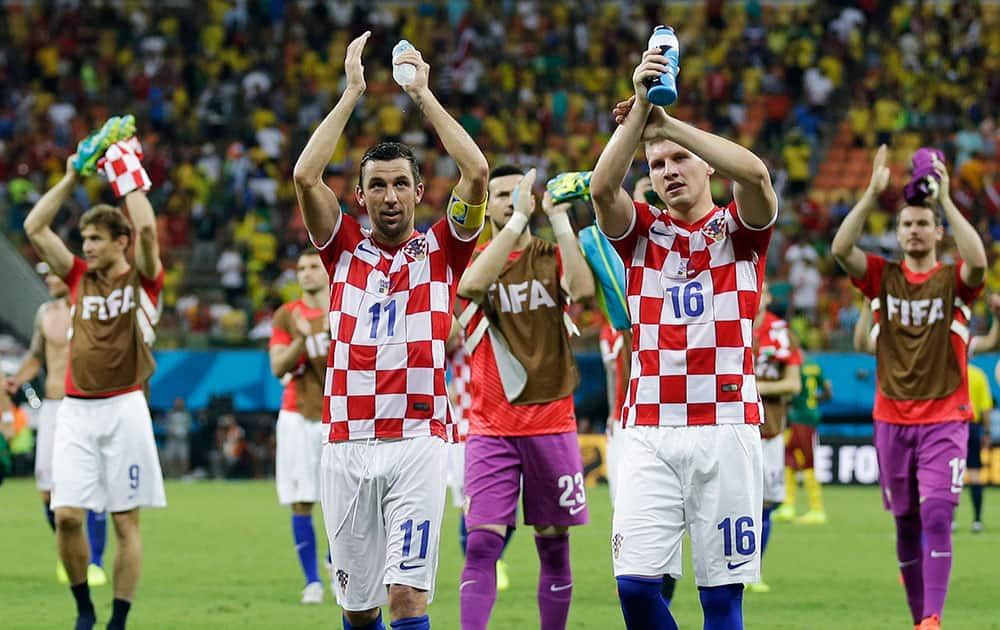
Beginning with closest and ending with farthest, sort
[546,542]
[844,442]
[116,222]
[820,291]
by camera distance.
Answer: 1. [546,542]
2. [116,222]
3. [844,442]
4. [820,291]

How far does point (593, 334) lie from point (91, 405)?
52.6ft

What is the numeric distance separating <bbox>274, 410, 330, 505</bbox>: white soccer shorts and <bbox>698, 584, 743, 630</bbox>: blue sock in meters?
6.01

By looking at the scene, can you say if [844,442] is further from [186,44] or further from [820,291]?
[186,44]

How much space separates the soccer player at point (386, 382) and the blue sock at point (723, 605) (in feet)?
3.94

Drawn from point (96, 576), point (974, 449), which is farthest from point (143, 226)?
point (974, 449)

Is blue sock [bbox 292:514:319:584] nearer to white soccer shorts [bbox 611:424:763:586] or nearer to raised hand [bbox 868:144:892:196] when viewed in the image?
raised hand [bbox 868:144:892:196]

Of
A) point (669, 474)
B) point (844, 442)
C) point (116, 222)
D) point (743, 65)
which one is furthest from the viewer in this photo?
point (743, 65)

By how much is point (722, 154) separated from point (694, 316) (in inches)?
30.1

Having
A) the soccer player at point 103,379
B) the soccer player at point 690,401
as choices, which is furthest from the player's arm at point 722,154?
the soccer player at point 103,379

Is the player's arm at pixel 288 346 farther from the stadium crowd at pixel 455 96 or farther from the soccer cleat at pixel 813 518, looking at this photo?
the stadium crowd at pixel 455 96

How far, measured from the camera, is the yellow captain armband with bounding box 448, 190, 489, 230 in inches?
275

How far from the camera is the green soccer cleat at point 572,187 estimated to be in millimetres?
7707

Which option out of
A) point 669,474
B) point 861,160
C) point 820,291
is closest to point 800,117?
point 861,160

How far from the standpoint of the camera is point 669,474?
6.78 meters
